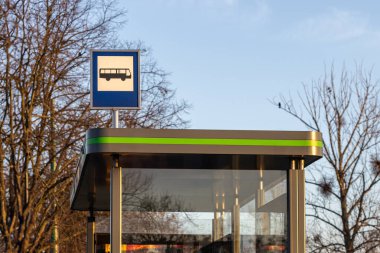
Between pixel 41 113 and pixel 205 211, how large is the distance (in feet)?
47.9

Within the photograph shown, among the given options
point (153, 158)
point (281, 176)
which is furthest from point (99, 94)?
point (281, 176)

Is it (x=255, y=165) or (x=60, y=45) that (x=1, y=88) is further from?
(x=255, y=165)

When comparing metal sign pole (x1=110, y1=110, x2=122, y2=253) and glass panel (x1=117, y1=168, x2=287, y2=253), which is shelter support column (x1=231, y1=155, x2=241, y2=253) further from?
metal sign pole (x1=110, y1=110, x2=122, y2=253)

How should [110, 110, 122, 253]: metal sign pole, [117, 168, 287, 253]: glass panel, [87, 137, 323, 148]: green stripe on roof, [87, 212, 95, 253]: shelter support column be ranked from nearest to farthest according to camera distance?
[87, 137, 323, 148]: green stripe on roof → [110, 110, 122, 253]: metal sign pole → [117, 168, 287, 253]: glass panel → [87, 212, 95, 253]: shelter support column

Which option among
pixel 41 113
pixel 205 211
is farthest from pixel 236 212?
pixel 41 113

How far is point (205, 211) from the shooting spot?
328 inches

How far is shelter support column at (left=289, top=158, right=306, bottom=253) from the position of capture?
8086 millimetres

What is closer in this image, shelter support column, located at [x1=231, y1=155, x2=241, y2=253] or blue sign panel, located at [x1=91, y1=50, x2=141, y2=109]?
shelter support column, located at [x1=231, y1=155, x2=241, y2=253]

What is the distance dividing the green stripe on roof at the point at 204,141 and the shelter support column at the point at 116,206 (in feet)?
0.86

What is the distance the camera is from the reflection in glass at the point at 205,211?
820 cm

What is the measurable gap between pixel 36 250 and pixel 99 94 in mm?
14383

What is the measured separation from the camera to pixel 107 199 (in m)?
11.2

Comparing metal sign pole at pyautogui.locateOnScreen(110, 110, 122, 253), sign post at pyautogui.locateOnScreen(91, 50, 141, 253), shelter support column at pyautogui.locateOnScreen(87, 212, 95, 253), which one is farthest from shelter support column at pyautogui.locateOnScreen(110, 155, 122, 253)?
shelter support column at pyautogui.locateOnScreen(87, 212, 95, 253)

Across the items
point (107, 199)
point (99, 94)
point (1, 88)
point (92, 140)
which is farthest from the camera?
point (1, 88)
